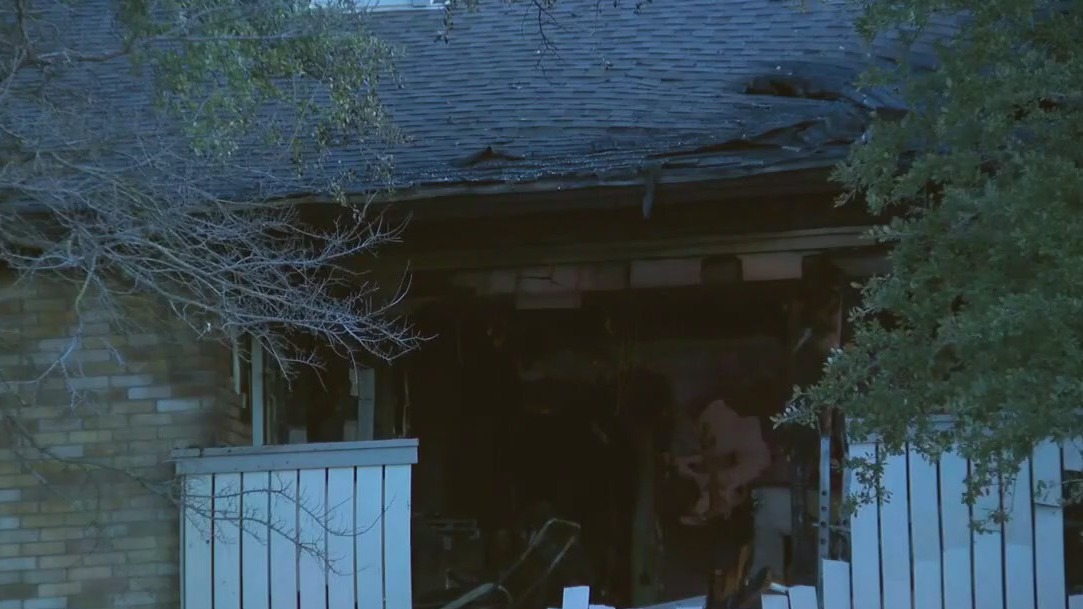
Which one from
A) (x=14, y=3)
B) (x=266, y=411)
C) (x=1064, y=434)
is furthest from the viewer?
(x=266, y=411)

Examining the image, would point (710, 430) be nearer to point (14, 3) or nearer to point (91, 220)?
point (91, 220)

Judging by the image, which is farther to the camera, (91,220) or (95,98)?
(95,98)

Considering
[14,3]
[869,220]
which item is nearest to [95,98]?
[14,3]

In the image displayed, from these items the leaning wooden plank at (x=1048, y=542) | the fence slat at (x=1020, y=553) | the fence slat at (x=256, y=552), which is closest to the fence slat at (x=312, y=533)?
the fence slat at (x=256, y=552)

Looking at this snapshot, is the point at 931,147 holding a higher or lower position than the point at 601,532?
higher

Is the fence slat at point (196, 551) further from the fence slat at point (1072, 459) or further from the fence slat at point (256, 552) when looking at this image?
the fence slat at point (1072, 459)

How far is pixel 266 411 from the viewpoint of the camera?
7.45 meters

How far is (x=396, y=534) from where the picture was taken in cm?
634

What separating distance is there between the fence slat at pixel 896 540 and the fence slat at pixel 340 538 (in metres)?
2.52

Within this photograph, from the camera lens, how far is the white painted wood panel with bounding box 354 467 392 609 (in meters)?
6.31

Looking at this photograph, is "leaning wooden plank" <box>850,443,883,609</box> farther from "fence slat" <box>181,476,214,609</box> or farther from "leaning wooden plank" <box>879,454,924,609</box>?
"fence slat" <box>181,476,214,609</box>

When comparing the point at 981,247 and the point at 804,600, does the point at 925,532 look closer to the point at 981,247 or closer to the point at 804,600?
the point at 804,600

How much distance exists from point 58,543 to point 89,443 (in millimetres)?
508

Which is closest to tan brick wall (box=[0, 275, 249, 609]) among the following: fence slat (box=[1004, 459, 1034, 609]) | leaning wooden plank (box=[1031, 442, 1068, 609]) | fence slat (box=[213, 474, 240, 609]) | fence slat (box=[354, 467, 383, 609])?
fence slat (box=[213, 474, 240, 609])
